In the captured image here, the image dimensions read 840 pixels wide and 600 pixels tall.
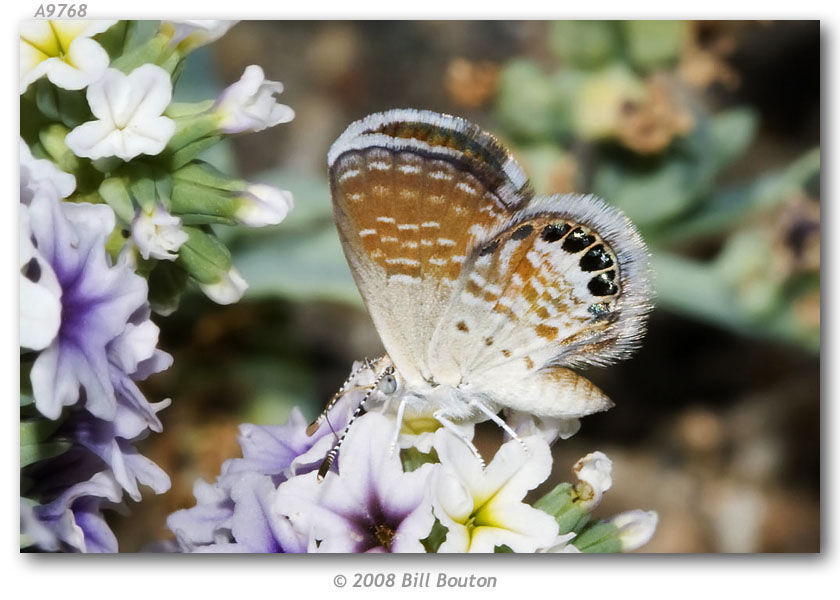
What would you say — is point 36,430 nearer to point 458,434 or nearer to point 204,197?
point 204,197

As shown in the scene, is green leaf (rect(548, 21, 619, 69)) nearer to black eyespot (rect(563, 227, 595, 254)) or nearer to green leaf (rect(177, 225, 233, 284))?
black eyespot (rect(563, 227, 595, 254))

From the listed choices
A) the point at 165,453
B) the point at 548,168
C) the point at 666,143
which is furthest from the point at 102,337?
the point at 666,143

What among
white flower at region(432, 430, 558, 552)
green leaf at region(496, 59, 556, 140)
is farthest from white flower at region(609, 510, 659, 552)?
green leaf at region(496, 59, 556, 140)

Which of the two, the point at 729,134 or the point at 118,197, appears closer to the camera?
the point at 118,197

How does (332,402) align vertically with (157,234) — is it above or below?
below

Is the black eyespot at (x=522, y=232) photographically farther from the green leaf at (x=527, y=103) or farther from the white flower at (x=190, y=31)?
the green leaf at (x=527, y=103)

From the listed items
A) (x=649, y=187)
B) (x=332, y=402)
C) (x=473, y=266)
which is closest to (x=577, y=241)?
(x=473, y=266)
